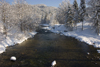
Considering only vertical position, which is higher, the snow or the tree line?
the tree line

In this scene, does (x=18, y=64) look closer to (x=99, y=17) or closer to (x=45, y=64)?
(x=45, y=64)

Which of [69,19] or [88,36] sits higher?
[69,19]

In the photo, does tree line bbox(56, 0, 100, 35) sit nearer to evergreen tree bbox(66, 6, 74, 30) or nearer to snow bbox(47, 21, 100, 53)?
evergreen tree bbox(66, 6, 74, 30)

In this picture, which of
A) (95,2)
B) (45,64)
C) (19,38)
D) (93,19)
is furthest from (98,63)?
(19,38)

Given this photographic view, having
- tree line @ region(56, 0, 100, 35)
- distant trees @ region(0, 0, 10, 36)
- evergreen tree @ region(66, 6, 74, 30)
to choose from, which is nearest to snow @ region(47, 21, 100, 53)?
tree line @ region(56, 0, 100, 35)

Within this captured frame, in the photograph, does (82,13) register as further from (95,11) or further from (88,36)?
(88,36)

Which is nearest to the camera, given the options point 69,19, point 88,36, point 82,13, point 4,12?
point 4,12

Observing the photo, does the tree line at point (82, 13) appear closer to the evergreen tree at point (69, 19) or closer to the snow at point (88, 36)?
the evergreen tree at point (69, 19)

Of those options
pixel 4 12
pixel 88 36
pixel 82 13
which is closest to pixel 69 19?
pixel 82 13

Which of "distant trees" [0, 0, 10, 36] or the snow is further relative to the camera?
the snow

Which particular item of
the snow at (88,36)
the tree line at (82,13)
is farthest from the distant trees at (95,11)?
the snow at (88,36)

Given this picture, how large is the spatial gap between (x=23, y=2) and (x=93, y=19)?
863 inches

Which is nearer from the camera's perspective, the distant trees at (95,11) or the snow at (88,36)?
the snow at (88,36)

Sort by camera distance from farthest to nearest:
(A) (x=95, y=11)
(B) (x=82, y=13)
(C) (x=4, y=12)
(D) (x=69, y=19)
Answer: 1. (D) (x=69, y=19)
2. (B) (x=82, y=13)
3. (A) (x=95, y=11)
4. (C) (x=4, y=12)
